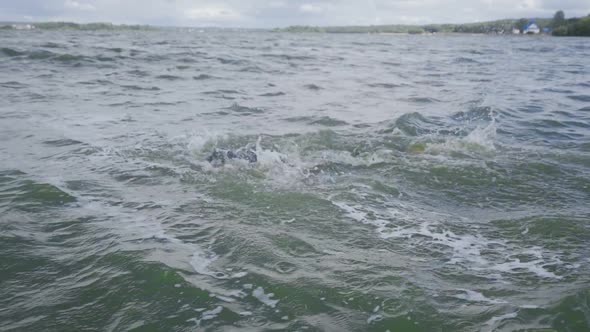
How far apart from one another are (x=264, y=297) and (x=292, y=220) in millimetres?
1681

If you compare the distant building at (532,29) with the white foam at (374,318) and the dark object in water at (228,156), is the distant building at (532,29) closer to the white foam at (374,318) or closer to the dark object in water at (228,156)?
the dark object in water at (228,156)

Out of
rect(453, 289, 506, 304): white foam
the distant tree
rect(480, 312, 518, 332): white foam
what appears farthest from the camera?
the distant tree

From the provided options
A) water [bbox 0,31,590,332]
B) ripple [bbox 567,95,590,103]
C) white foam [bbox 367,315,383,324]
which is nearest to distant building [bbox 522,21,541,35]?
ripple [bbox 567,95,590,103]

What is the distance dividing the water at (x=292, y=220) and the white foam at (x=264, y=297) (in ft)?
0.04

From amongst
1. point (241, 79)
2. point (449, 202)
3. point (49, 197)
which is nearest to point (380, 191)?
point (449, 202)

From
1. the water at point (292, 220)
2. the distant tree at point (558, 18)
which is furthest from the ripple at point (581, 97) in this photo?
the distant tree at point (558, 18)

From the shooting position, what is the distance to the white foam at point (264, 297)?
12.2 feet

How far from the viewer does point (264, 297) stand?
149 inches

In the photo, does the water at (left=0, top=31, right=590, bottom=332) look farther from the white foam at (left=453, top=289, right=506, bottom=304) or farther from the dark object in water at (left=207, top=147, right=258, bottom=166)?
the dark object in water at (left=207, top=147, right=258, bottom=166)

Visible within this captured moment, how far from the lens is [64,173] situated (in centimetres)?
685

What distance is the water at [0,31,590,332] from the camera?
11.9ft

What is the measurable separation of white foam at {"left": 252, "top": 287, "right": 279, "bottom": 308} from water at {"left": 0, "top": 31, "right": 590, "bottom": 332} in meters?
0.01

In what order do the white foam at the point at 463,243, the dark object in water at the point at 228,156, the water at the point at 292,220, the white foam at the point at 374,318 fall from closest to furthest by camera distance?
1. the white foam at the point at 374,318
2. the water at the point at 292,220
3. the white foam at the point at 463,243
4. the dark object in water at the point at 228,156

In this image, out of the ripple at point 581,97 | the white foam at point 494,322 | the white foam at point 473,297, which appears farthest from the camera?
the ripple at point 581,97
